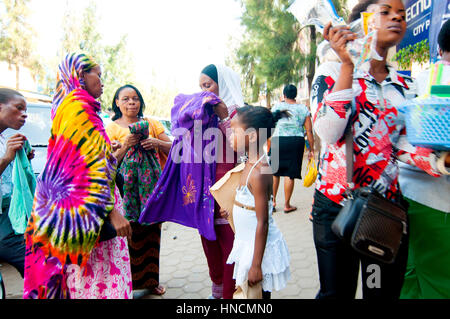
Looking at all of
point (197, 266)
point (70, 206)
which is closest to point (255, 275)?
point (70, 206)

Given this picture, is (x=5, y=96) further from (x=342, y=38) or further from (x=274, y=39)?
(x=274, y=39)

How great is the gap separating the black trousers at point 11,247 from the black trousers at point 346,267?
7.50 feet

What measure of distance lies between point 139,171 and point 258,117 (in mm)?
1373

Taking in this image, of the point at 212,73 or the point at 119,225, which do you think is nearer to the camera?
the point at 119,225

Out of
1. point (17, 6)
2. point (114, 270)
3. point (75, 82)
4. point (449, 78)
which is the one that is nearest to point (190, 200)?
point (114, 270)

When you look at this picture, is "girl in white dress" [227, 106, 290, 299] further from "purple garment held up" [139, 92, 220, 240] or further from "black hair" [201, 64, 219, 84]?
"black hair" [201, 64, 219, 84]

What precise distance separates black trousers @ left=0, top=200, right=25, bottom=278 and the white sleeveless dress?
5.59ft

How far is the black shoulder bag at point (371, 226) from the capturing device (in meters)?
1.17

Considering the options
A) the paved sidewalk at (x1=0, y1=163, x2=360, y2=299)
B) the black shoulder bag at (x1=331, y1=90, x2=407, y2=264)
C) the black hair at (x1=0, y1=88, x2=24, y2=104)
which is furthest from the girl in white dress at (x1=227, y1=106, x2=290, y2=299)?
the black hair at (x1=0, y1=88, x2=24, y2=104)

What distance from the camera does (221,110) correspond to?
2.59 metres

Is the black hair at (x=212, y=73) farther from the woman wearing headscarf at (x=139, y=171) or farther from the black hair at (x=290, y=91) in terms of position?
the black hair at (x=290, y=91)

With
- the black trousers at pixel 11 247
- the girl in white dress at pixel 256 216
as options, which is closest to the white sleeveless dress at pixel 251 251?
the girl in white dress at pixel 256 216

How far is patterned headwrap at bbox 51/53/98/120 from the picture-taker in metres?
1.81
